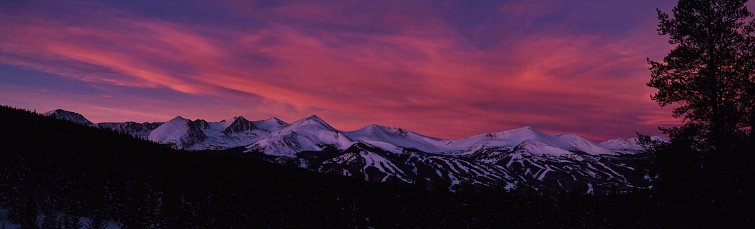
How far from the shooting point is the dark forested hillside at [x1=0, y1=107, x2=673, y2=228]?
30797 mm

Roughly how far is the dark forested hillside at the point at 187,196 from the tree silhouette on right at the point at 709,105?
236cm

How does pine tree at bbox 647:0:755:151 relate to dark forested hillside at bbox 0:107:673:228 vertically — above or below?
above

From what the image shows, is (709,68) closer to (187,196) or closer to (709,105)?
(709,105)

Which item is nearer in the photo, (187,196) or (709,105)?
(709,105)

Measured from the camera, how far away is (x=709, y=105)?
68.3 feet

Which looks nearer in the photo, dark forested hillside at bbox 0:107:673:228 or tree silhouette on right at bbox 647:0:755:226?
tree silhouette on right at bbox 647:0:755:226

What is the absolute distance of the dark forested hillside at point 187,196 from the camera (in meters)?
30.8

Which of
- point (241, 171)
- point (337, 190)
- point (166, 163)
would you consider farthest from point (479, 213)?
point (166, 163)

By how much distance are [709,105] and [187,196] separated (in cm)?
4033

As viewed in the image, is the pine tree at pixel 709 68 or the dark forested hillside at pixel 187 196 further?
the dark forested hillside at pixel 187 196

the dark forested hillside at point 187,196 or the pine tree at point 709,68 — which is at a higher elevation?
the pine tree at point 709,68

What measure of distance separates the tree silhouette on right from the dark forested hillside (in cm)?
236

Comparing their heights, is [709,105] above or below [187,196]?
above

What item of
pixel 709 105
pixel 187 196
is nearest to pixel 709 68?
pixel 709 105
